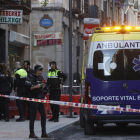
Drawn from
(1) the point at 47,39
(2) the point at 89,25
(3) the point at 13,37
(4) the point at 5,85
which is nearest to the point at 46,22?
(1) the point at 47,39

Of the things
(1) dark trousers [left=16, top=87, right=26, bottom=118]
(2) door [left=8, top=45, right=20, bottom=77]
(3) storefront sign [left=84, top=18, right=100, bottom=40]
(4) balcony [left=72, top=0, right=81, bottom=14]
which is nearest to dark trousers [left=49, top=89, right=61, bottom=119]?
(1) dark trousers [left=16, top=87, right=26, bottom=118]

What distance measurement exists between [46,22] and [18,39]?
6074mm

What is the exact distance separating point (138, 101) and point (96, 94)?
957mm

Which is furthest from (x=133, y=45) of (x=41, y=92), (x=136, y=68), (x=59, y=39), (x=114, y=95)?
(x=59, y=39)

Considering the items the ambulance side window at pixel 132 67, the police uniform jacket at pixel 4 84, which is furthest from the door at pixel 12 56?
the ambulance side window at pixel 132 67

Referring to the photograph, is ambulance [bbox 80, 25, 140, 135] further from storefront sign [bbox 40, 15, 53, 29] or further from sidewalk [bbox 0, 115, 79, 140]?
storefront sign [bbox 40, 15, 53, 29]

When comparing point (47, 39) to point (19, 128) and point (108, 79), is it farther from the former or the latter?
point (108, 79)

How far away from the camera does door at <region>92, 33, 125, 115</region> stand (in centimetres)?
1001

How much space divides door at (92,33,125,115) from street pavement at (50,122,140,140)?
57 centimetres

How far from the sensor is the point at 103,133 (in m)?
10.9

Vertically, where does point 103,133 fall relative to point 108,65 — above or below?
below

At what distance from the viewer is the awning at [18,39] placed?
20.3 m

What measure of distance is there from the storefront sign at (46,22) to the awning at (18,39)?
3.81m

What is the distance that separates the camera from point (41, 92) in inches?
392
